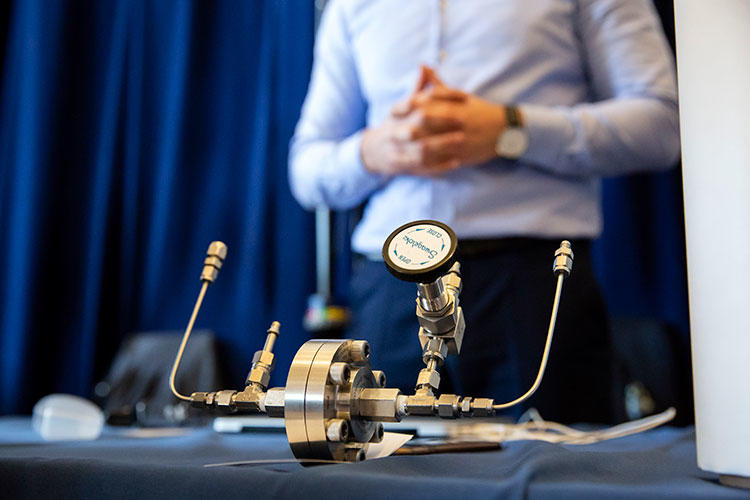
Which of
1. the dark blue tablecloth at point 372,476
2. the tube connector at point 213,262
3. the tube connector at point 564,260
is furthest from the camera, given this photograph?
the tube connector at point 213,262

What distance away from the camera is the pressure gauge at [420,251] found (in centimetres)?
40

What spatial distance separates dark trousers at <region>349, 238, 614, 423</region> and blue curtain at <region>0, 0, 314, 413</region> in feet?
4.22

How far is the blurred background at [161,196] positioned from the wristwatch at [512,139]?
3.94 ft

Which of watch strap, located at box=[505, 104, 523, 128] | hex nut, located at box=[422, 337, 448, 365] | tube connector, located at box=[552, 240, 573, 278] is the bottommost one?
hex nut, located at box=[422, 337, 448, 365]

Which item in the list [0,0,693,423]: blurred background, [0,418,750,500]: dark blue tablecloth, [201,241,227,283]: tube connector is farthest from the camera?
[0,0,693,423]: blurred background

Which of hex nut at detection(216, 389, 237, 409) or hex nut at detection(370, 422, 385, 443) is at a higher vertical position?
hex nut at detection(216, 389, 237, 409)

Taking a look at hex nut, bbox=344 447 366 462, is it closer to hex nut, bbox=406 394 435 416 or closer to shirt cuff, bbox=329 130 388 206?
hex nut, bbox=406 394 435 416

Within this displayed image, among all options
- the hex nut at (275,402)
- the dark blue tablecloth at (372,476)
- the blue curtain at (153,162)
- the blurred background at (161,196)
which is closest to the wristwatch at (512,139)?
the dark blue tablecloth at (372,476)

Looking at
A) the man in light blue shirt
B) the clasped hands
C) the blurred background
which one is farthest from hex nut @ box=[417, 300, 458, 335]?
the blurred background

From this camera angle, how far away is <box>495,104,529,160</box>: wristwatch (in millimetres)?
948

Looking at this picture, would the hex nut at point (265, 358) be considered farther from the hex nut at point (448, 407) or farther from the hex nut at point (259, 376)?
the hex nut at point (448, 407)

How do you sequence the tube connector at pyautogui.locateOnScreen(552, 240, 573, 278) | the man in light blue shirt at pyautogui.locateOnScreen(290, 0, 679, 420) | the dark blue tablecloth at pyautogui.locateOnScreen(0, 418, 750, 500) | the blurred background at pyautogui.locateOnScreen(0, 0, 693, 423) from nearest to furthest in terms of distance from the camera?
the dark blue tablecloth at pyautogui.locateOnScreen(0, 418, 750, 500) < the tube connector at pyautogui.locateOnScreen(552, 240, 573, 278) < the man in light blue shirt at pyautogui.locateOnScreen(290, 0, 679, 420) < the blurred background at pyautogui.locateOnScreen(0, 0, 693, 423)

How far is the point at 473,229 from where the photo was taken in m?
0.90

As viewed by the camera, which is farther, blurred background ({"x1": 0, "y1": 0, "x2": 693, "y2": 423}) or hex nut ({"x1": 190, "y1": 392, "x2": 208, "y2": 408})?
blurred background ({"x1": 0, "y1": 0, "x2": 693, "y2": 423})
